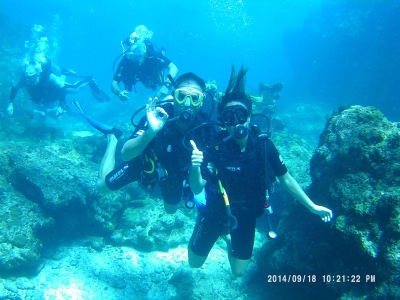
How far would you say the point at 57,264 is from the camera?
18.6 feet

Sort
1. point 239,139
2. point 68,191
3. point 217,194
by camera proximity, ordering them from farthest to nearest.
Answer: point 68,191, point 217,194, point 239,139

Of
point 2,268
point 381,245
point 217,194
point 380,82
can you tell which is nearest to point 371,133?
point 381,245

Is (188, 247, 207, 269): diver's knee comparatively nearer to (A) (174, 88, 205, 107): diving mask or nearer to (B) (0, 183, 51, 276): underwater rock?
(A) (174, 88, 205, 107): diving mask

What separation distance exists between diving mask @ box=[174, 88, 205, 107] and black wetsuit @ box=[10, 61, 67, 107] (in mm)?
9484

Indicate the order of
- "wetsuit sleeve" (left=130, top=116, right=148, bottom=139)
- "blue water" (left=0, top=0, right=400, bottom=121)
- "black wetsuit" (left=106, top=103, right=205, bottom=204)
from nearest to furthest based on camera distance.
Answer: "wetsuit sleeve" (left=130, top=116, right=148, bottom=139), "black wetsuit" (left=106, top=103, right=205, bottom=204), "blue water" (left=0, top=0, right=400, bottom=121)

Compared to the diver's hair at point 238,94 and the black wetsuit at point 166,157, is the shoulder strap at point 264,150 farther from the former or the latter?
the black wetsuit at point 166,157

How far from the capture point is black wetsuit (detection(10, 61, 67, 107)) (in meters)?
10.4

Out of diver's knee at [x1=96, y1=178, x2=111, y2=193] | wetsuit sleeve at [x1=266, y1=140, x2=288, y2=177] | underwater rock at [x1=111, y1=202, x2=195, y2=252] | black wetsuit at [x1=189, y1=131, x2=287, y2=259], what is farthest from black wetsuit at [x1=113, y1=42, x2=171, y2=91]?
wetsuit sleeve at [x1=266, y1=140, x2=288, y2=177]

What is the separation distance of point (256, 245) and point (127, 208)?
401 cm

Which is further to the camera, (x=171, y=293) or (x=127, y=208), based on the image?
(x=127, y=208)

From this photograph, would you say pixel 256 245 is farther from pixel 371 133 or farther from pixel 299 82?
pixel 299 82

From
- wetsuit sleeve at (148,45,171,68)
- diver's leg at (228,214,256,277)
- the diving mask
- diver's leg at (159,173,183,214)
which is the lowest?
diver's leg at (228,214,256,277)
